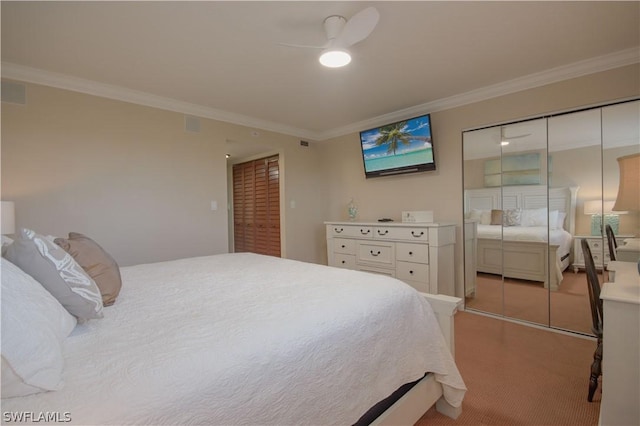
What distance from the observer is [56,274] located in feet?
Result: 3.50

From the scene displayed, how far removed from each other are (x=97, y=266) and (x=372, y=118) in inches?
138

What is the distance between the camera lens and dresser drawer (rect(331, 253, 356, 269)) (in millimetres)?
3766

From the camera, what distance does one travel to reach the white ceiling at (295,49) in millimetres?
1837

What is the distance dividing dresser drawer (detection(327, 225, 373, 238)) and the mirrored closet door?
3.61 ft

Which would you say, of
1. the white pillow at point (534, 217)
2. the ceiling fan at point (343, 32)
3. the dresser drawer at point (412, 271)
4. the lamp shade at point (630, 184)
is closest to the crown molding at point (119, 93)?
the ceiling fan at point (343, 32)

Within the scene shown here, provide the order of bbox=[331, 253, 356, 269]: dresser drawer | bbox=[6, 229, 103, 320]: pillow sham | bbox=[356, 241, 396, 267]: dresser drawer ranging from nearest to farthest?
bbox=[6, 229, 103, 320]: pillow sham
bbox=[356, 241, 396, 267]: dresser drawer
bbox=[331, 253, 356, 269]: dresser drawer

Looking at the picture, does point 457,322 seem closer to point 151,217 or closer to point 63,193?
point 151,217

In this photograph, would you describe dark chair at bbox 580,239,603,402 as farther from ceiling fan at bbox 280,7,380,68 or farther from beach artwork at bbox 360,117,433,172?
beach artwork at bbox 360,117,433,172

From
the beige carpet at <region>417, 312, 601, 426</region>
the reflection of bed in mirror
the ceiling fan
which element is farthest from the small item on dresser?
the ceiling fan

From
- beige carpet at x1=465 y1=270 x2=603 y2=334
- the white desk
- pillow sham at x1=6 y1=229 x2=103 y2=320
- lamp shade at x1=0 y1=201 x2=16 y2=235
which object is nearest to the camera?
pillow sham at x1=6 y1=229 x2=103 y2=320

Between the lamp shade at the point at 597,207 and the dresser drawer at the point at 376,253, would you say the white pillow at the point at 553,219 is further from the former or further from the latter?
the dresser drawer at the point at 376,253

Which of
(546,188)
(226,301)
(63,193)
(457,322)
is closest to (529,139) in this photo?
(546,188)

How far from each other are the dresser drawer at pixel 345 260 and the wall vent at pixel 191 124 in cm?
232

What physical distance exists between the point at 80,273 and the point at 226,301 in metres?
0.57
